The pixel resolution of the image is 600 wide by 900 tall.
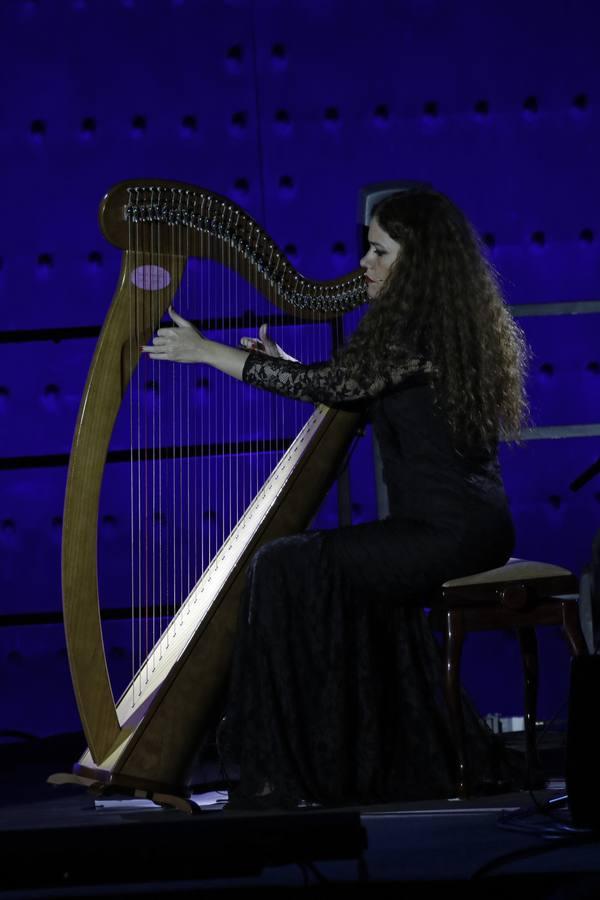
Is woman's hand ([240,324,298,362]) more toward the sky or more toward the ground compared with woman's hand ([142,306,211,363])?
more toward the sky

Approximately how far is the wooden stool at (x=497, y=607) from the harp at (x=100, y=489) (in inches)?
13.6

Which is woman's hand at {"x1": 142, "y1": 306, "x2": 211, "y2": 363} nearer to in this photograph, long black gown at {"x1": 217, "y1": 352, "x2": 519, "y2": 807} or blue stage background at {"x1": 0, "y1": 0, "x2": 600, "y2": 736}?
long black gown at {"x1": 217, "y1": 352, "x2": 519, "y2": 807}

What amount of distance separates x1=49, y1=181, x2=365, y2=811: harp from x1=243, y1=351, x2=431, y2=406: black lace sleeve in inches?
6.1

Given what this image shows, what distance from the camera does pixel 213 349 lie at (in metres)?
2.33

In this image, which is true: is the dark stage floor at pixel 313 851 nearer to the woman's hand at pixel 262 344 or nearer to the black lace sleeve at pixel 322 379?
the black lace sleeve at pixel 322 379

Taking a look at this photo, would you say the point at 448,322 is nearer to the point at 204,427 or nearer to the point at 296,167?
the point at 204,427

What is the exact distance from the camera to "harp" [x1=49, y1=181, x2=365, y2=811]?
2.22m

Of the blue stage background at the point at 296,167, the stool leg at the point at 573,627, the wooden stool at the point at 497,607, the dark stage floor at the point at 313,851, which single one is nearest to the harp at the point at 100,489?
the dark stage floor at the point at 313,851

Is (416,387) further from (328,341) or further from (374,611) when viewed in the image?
(328,341)

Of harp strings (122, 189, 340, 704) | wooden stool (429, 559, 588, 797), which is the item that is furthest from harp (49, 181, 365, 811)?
harp strings (122, 189, 340, 704)

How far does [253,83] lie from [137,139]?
0.43 m

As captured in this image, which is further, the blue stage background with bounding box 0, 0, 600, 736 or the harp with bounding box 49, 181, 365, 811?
the blue stage background with bounding box 0, 0, 600, 736

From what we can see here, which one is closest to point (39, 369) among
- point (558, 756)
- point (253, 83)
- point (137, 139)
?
point (137, 139)

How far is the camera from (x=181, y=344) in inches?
90.4
